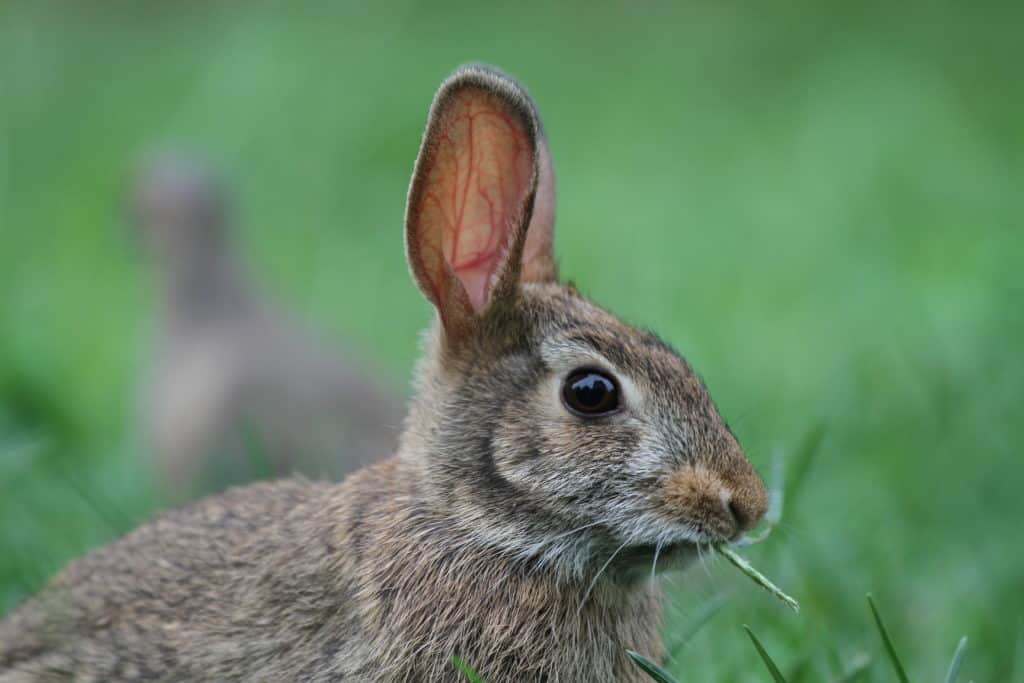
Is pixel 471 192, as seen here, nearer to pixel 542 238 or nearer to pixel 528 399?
pixel 542 238

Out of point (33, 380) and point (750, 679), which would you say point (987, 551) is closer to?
point (750, 679)

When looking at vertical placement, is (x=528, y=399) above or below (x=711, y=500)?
above

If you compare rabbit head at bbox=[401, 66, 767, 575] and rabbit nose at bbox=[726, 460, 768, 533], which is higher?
rabbit head at bbox=[401, 66, 767, 575]

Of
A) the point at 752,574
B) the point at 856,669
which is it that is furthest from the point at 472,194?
the point at 856,669

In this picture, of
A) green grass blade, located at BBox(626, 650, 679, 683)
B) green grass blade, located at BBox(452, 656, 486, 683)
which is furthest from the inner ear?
green grass blade, located at BBox(626, 650, 679, 683)

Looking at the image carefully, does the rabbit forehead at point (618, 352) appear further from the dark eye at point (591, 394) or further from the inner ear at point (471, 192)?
the inner ear at point (471, 192)

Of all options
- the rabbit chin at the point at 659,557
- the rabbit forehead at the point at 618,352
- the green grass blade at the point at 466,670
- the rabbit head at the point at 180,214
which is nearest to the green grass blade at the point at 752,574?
the rabbit chin at the point at 659,557

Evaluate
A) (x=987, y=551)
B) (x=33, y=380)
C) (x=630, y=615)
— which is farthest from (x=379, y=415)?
(x=630, y=615)

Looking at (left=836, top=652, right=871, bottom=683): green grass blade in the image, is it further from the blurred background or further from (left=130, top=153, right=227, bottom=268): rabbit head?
(left=130, top=153, right=227, bottom=268): rabbit head
